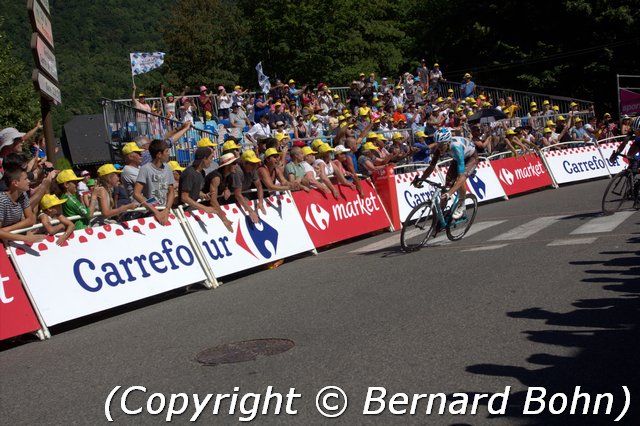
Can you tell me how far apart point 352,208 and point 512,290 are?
297 inches

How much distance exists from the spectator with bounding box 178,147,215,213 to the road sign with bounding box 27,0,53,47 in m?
2.74

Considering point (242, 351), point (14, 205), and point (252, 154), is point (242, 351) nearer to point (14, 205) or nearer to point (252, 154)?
point (14, 205)

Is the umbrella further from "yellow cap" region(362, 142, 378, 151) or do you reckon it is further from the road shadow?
the road shadow

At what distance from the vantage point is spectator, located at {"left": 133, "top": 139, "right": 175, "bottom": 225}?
1211 cm

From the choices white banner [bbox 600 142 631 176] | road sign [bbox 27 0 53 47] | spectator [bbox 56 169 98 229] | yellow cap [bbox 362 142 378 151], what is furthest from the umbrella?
road sign [bbox 27 0 53 47]

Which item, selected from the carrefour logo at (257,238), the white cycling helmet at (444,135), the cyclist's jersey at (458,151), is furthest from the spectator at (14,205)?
→ the cyclist's jersey at (458,151)

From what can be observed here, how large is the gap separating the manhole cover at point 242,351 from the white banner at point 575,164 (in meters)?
19.2

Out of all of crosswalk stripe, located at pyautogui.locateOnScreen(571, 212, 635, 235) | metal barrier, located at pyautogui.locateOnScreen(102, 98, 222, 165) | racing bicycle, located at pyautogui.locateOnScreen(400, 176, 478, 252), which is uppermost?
metal barrier, located at pyautogui.locateOnScreen(102, 98, 222, 165)

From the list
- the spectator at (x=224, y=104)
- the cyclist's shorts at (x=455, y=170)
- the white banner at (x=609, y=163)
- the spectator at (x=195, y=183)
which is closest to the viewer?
the spectator at (x=195, y=183)

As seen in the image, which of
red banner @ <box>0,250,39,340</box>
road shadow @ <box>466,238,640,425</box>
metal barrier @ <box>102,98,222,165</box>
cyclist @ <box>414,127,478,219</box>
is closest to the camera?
road shadow @ <box>466,238,640,425</box>

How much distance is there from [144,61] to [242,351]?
18.2 metres

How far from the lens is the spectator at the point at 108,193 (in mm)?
11836

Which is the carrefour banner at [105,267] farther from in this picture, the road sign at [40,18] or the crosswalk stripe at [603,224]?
the crosswalk stripe at [603,224]

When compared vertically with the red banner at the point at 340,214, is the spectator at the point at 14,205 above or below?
above
